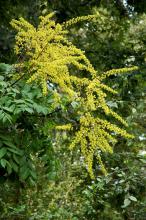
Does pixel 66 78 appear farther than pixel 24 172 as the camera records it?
No

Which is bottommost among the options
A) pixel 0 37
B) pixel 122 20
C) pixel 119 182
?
pixel 119 182

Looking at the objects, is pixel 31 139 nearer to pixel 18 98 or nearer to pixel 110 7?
pixel 18 98

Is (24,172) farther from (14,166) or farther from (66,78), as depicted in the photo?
(66,78)

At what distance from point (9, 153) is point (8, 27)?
4201 millimetres

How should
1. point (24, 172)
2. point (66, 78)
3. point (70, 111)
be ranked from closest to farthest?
1. point (66, 78)
2. point (24, 172)
3. point (70, 111)

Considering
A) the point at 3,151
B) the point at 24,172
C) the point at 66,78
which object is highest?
the point at 66,78

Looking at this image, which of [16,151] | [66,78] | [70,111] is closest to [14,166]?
[16,151]

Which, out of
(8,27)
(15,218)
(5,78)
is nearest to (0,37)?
(8,27)

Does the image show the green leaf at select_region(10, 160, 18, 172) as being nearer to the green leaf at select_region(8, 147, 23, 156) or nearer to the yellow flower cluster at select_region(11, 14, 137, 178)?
the green leaf at select_region(8, 147, 23, 156)

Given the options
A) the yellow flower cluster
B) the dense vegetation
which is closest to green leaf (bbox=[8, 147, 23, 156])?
the dense vegetation

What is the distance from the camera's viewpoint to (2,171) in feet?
9.95

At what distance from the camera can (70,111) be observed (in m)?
4.17

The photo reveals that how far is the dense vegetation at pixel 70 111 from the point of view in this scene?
2.76 meters

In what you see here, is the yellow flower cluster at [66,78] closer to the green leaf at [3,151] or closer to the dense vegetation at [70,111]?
the dense vegetation at [70,111]
